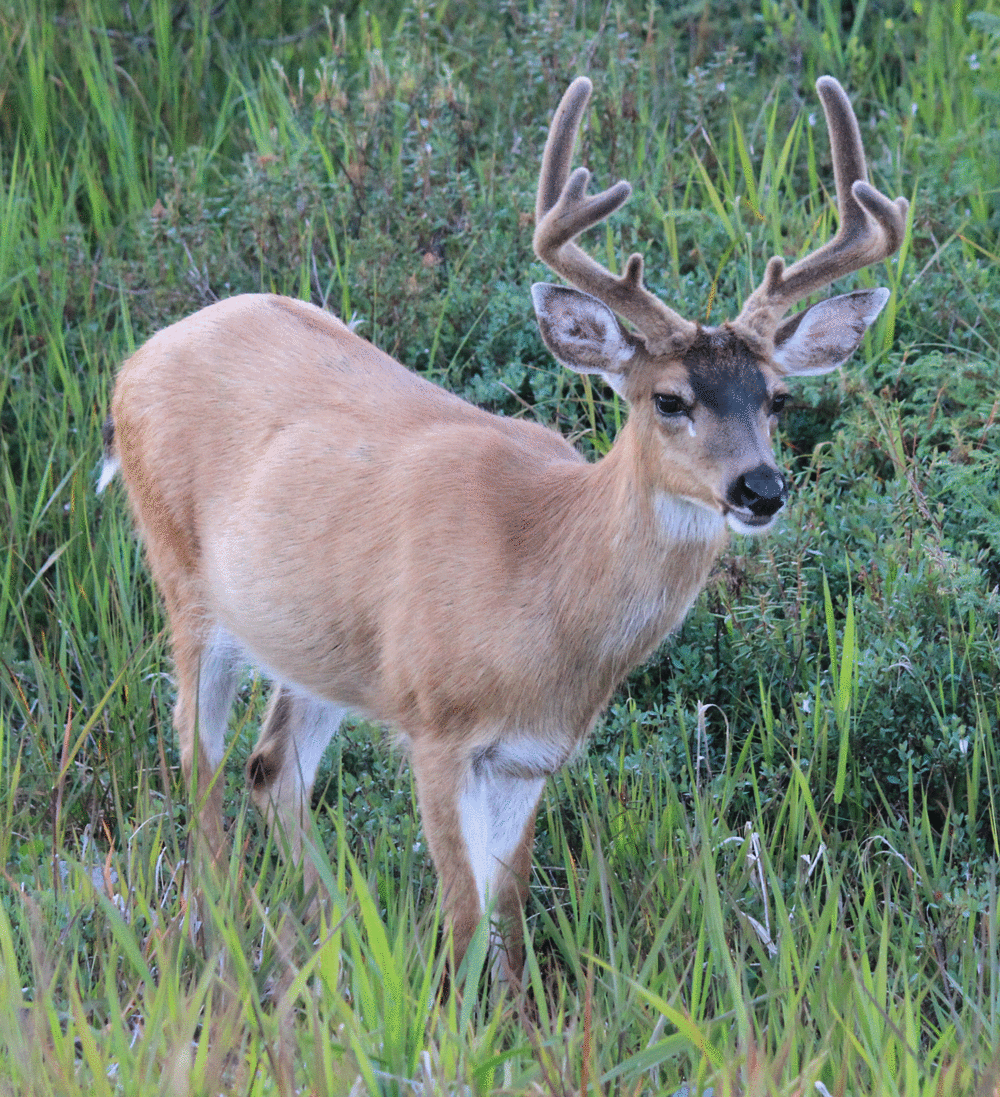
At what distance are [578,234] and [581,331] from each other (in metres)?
0.25

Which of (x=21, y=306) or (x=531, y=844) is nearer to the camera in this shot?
(x=531, y=844)

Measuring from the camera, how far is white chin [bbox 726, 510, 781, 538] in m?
3.50

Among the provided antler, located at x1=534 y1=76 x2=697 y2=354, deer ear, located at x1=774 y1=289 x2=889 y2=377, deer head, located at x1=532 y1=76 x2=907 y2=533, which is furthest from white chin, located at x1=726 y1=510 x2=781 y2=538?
deer ear, located at x1=774 y1=289 x2=889 y2=377

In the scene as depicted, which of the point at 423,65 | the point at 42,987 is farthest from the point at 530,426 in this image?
the point at 423,65

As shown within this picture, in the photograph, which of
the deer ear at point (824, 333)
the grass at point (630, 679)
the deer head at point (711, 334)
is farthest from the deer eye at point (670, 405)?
the grass at point (630, 679)

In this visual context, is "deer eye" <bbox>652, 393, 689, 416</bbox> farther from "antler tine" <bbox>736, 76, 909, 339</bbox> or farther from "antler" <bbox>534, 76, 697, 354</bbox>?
"antler tine" <bbox>736, 76, 909, 339</bbox>

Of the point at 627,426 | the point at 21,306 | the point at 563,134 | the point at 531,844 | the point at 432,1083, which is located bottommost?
the point at 531,844

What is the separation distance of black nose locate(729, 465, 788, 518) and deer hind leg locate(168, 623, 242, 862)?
1.97 meters

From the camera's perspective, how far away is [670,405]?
3.70 m

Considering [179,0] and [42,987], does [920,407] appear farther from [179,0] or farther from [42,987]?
[179,0]

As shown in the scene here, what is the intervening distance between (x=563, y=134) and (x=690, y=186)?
8.69ft

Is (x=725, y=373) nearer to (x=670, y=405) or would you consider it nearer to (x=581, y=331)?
(x=670, y=405)

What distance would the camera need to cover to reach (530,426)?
4.63 metres

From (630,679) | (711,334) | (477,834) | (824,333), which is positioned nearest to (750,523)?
(711,334)
